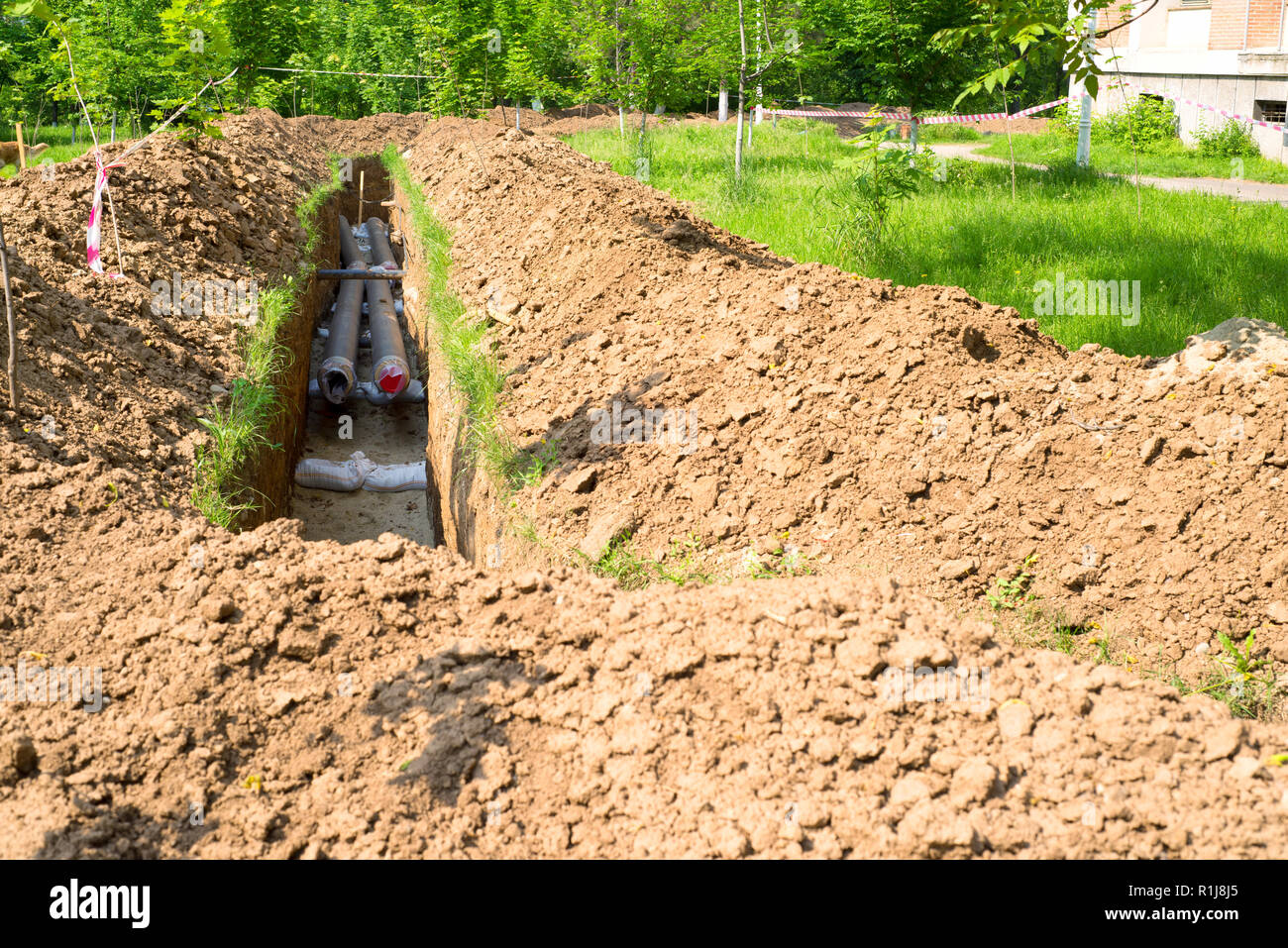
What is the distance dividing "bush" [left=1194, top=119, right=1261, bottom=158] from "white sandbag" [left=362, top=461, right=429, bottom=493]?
14862 mm

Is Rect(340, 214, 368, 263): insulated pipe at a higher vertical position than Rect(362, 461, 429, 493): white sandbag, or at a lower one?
higher

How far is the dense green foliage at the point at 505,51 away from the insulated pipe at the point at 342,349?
95.2 inches

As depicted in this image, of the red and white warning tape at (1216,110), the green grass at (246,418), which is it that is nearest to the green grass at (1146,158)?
the red and white warning tape at (1216,110)

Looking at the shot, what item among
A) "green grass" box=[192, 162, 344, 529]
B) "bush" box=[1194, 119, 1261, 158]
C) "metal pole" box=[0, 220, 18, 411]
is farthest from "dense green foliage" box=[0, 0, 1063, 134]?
"bush" box=[1194, 119, 1261, 158]

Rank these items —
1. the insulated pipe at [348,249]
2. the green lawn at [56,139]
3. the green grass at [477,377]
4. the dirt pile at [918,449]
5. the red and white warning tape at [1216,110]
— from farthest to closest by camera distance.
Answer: the green lawn at [56,139], the red and white warning tape at [1216,110], the insulated pipe at [348,249], the green grass at [477,377], the dirt pile at [918,449]

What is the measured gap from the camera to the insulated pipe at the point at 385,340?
374 inches

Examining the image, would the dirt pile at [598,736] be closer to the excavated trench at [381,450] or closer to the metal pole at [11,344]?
the metal pole at [11,344]

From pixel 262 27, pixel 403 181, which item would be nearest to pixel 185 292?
pixel 403 181

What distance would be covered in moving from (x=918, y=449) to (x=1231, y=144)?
616 inches

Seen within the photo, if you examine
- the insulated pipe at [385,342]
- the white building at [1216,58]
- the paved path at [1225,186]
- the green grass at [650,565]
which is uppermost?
the white building at [1216,58]

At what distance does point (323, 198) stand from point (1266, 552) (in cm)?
1175

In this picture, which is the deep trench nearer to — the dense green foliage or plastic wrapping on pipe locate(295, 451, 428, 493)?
plastic wrapping on pipe locate(295, 451, 428, 493)

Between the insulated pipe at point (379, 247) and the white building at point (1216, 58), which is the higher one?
the white building at point (1216, 58)

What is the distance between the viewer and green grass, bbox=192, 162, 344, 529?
4.96 m
